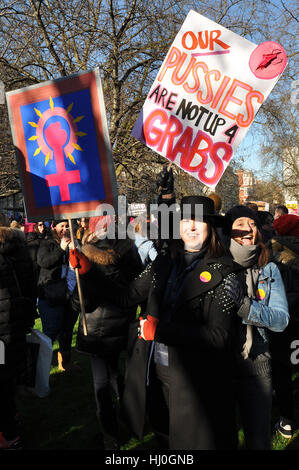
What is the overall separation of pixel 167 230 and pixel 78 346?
4.04ft

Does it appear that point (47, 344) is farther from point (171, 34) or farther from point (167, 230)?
point (171, 34)

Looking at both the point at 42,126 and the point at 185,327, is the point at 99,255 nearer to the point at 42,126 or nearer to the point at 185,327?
the point at 42,126

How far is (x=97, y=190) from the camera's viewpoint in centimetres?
271

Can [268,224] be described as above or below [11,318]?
above

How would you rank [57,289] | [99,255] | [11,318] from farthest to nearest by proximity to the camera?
[57,289]
[99,255]
[11,318]

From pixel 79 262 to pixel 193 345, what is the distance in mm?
844

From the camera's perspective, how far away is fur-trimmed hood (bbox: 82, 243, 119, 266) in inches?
126

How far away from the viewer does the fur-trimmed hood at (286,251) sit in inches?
131

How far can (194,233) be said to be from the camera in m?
2.30

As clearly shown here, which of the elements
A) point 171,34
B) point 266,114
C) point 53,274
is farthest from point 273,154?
point 53,274

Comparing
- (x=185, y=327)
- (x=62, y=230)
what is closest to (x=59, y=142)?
(x=185, y=327)

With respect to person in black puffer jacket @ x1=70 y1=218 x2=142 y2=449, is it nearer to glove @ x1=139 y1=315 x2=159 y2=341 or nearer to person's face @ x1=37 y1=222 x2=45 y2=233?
glove @ x1=139 y1=315 x2=159 y2=341

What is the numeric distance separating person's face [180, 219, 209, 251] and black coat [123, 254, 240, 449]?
11 cm

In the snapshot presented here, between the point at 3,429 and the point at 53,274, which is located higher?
the point at 53,274
